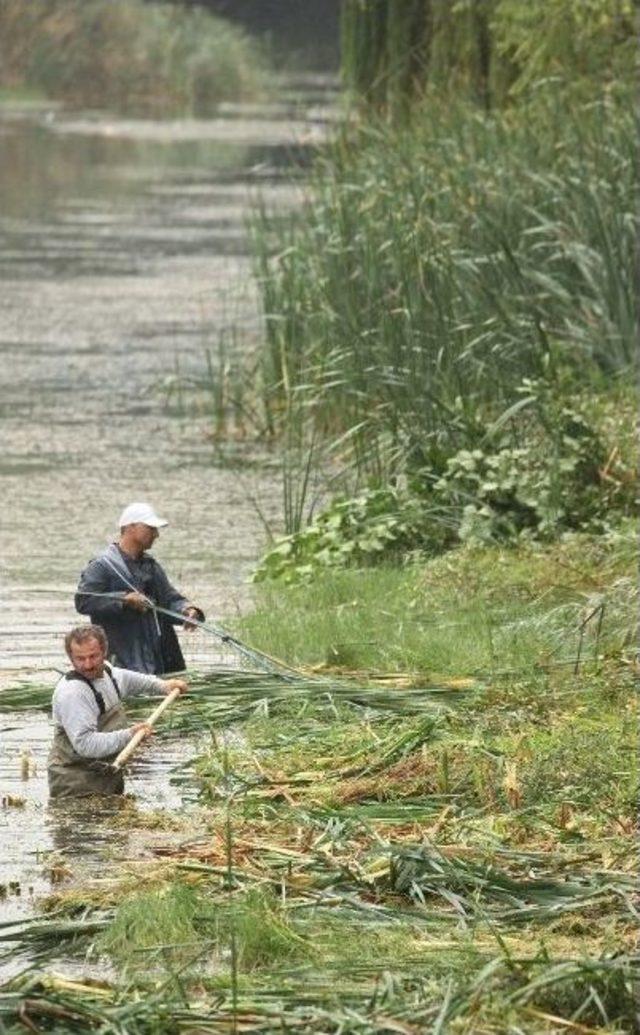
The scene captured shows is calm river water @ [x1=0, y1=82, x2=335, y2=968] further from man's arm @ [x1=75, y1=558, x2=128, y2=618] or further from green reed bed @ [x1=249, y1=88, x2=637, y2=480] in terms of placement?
green reed bed @ [x1=249, y1=88, x2=637, y2=480]

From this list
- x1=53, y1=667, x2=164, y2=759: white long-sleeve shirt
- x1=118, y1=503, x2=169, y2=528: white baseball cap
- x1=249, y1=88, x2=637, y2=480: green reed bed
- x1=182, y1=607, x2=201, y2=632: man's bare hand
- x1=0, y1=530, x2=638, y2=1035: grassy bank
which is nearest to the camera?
x1=0, y1=530, x2=638, y2=1035: grassy bank

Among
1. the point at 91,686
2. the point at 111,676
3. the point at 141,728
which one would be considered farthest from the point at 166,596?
the point at 141,728

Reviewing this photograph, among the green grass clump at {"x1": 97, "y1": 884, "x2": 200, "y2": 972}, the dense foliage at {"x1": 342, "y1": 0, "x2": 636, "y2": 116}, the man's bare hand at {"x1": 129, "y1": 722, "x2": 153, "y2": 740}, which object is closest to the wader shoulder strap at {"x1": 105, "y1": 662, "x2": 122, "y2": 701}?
the man's bare hand at {"x1": 129, "y1": 722, "x2": 153, "y2": 740}

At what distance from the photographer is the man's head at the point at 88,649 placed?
393 inches

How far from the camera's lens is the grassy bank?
23.2 feet

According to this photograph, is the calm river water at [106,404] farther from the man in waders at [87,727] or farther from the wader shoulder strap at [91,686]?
the wader shoulder strap at [91,686]

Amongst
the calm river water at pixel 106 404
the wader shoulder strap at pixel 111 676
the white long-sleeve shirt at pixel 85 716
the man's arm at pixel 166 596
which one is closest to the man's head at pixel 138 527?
the man's arm at pixel 166 596

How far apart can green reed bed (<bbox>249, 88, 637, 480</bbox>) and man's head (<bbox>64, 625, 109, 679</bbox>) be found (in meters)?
4.75

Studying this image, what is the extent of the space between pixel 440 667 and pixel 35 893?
131 inches

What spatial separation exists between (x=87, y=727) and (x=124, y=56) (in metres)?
72.3

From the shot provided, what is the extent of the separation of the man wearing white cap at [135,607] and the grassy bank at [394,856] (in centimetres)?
57

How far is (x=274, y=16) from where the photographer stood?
67.1 metres

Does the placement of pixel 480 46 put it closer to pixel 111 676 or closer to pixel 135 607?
pixel 135 607

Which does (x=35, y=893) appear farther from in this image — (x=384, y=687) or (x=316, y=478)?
(x=316, y=478)
